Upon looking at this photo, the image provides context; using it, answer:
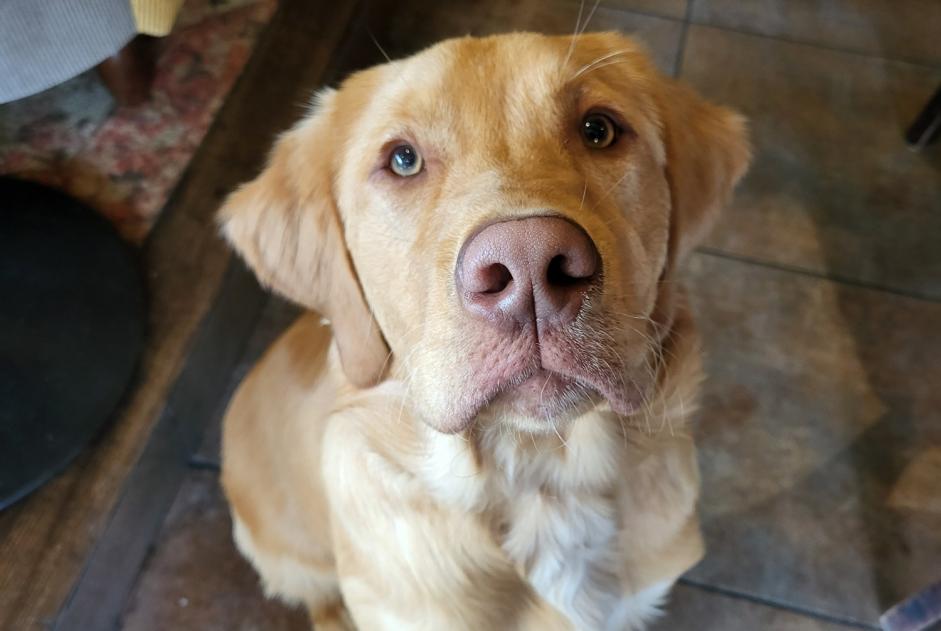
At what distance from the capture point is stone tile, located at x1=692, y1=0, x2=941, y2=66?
2957 millimetres

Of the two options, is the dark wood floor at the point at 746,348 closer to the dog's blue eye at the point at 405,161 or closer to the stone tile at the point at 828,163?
the stone tile at the point at 828,163

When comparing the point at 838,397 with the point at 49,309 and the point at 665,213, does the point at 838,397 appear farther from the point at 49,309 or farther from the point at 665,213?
the point at 49,309

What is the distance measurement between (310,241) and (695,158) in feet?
2.17

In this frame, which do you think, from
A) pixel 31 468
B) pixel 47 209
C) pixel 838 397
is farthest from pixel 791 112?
pixel 31 468

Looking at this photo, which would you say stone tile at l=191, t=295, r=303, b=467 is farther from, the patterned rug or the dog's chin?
the dog's chin

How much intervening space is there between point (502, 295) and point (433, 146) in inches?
14.5

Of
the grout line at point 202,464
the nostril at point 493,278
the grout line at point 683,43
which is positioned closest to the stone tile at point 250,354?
the grout line at point 202,464

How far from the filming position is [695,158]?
131 centimetres

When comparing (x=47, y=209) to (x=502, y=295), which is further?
(x=47, y=209)

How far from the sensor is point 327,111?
137cm

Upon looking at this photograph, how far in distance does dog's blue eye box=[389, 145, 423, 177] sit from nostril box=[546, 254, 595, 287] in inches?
15.2

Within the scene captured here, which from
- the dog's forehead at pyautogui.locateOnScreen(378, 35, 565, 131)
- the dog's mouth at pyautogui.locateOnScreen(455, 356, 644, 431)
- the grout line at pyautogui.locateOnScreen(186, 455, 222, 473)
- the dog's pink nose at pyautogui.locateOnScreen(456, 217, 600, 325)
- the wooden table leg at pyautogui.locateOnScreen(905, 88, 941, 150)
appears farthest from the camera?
the wooden table leg at pyautogui.locateOnScreen(905, 88, 941, 150)

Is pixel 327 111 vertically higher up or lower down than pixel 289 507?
higher up

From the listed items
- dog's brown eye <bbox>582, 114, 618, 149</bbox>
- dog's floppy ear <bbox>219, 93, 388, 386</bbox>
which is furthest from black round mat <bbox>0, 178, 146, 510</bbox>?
dog's brown eye <bbox>582, 114, 618, 149</bbox>
